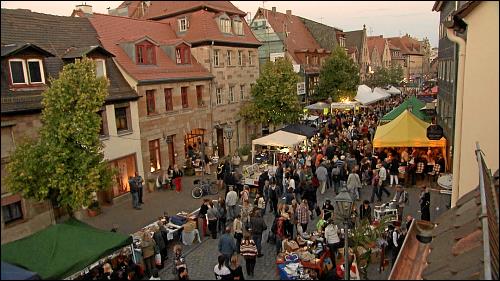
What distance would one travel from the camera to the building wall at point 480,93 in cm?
656

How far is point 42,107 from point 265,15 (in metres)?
30.8

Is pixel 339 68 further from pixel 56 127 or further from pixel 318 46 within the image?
pixel 56 127

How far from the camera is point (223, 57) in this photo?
2780 centimetres

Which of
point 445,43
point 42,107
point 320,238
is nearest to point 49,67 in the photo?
point 42,107

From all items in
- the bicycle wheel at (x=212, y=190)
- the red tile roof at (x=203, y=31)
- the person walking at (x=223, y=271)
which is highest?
the red tile roof at (x=203, y=31)

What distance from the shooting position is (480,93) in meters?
7.53

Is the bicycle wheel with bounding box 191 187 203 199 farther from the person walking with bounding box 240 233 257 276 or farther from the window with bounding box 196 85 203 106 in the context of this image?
the person walking with bounding box 240 233 257 276

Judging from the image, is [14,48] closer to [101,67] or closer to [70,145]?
[70,145]

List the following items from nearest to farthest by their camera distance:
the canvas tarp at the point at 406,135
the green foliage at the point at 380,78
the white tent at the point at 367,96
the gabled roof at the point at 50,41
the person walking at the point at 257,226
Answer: the gabled roof at the point at 50,41 < the person walking at the point at 257,226 < the canvas tarp at the point at 406,135 < the white tent at the point at 367,96 < the green foliage at the point at 380,78

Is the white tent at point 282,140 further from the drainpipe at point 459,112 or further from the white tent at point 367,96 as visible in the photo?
the white tent at point 367,96

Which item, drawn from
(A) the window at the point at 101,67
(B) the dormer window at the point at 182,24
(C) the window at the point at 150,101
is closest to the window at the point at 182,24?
(B) the dormer window at the point at 182,24

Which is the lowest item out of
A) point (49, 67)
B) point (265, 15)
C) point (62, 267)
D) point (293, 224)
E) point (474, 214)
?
point (293, 224)

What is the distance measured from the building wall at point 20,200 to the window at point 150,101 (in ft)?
33.6

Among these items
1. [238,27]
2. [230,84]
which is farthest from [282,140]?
[238,27]
